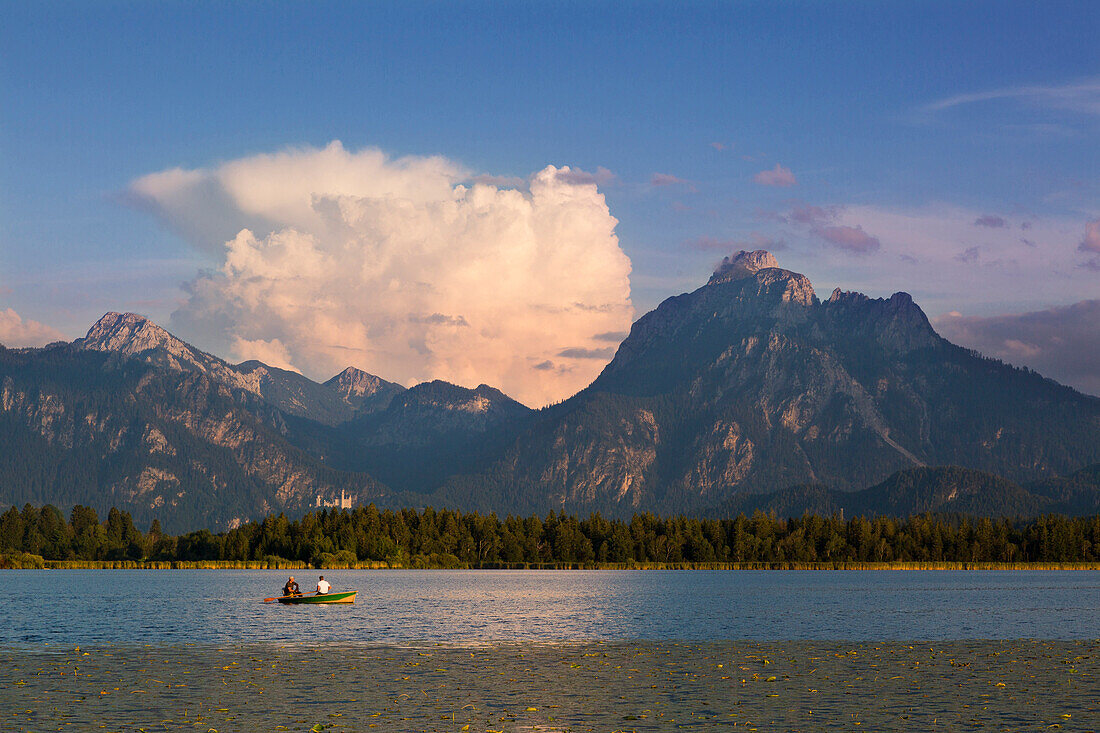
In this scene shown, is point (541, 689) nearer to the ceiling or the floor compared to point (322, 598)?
nearer to the ceiling

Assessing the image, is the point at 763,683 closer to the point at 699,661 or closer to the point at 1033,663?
the point at 699,661

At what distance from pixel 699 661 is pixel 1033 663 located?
917 inches

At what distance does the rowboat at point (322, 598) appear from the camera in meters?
150

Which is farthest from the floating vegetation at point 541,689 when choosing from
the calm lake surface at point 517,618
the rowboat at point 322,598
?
the rowboat at point 322,598

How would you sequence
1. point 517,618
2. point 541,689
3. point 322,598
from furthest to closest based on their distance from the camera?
point 322,598, point 517,618, point 541,689

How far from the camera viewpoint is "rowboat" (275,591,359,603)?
149625 mm

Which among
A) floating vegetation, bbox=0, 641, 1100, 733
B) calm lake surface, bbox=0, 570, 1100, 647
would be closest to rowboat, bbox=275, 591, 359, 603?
calm lake surface, bbox=0, 570, 1100, 647

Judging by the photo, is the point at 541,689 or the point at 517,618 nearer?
the point at 541,689

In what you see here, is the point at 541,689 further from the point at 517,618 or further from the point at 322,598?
the point at 322,598

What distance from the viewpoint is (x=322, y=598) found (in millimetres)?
150750

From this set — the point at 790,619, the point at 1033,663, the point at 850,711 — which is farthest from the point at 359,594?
the point at 850,711

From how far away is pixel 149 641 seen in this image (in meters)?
97.7

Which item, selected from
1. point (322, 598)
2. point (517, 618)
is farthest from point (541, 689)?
point (322, 598)

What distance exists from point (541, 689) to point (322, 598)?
8830cm
